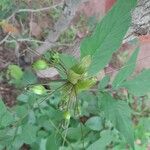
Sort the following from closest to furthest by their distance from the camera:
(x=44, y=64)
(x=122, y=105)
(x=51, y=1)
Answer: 1. (x=44, y=64)
2. (x=122, y=105)
3. (x=51, y=1)

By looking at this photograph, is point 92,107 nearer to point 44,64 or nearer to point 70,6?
point 70,6

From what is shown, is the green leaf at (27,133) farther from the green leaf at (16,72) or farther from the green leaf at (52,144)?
the green leaf at (16,72)

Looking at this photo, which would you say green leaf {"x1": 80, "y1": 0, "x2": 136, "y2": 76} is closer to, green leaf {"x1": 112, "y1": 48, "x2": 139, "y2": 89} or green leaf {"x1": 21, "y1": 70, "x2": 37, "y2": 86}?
green leaf {"x1": 112, "y1": 48, "x2": 139, "y2": 89}

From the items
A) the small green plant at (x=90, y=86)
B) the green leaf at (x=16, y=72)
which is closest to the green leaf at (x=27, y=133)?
the small green plant at (x=90, y=86)

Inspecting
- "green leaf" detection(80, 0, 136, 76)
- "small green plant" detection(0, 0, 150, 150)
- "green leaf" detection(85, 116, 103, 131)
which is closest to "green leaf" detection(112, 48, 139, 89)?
"small green plant" detection(0, 0, 150, 150)

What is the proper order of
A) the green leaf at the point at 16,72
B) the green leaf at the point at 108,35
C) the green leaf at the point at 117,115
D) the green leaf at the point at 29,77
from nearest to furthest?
the green leaf at the point at 108,35 < the green leaf at the point at 117,115 < the green leaf at the point at 29,77 < the green leaf at the point at 16,72

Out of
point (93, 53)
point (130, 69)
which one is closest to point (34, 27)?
point (130, 69)

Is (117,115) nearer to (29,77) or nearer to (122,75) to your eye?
A: (122,75)
